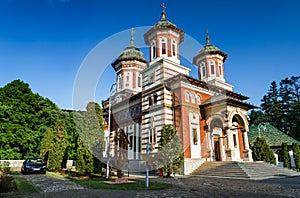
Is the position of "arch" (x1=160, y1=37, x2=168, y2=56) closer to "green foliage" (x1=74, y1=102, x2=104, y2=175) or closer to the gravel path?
"green foliage" (x1=74, y1=102, x2=104, y2=175)

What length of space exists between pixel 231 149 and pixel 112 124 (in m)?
17.4

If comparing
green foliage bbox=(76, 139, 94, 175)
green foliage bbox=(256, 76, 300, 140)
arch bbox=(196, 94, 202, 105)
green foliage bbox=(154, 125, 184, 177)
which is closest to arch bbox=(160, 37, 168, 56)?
arch bbox=(196, 94, 202, 105)

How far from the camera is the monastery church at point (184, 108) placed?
2167 cm

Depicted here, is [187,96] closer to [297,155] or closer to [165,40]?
[165,40]

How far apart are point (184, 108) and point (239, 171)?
24.6ft

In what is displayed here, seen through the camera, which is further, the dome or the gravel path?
the dome

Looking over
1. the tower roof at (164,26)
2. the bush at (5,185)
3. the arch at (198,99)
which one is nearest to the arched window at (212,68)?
the tower roof at (164,26)

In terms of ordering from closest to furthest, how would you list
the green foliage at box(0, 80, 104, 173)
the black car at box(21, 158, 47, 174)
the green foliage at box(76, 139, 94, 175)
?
the green foliage at box(76, 139, 94, 175)
the green foliage at box(0, 80, 104, 173)
the black car at box(21, 158, 47, 174)

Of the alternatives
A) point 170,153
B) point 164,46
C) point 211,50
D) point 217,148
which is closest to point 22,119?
point 164,46

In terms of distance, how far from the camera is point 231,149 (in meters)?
20.8

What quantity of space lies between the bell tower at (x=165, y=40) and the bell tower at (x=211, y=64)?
5.19 meters

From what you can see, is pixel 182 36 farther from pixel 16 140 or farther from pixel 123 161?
pixel 16 140

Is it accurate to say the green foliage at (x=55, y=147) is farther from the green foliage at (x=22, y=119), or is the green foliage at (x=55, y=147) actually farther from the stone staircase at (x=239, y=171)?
the stone staircase at (x=239, y=171)

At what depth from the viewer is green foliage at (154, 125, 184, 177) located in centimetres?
1805
